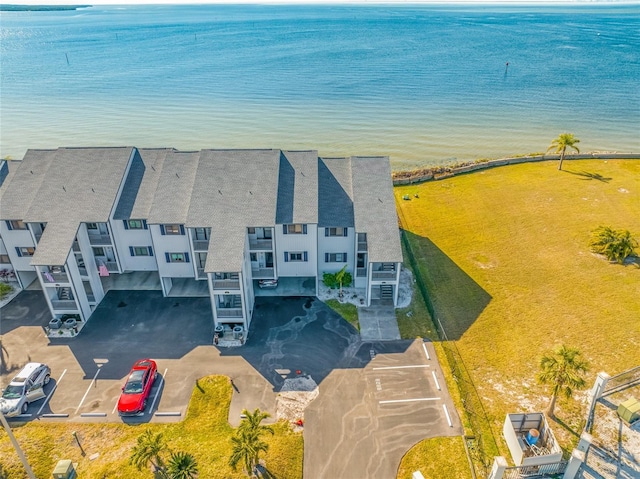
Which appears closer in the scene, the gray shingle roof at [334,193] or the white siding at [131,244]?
the white siding at [131,244]

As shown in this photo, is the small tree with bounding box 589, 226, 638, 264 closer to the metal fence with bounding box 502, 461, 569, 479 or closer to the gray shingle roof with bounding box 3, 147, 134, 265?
the metal fence with bounding box 502, 461, 569, 479

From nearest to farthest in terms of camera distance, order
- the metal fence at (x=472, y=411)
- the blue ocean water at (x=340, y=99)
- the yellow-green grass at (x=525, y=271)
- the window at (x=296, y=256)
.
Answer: the metal fence at (x=472, y=411) → the yellow-green grass at (x=525, y=271) → the window at (x=296, y=256) → the blue ocean water at (x=340, y=99)

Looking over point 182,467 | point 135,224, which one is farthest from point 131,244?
point 182,467

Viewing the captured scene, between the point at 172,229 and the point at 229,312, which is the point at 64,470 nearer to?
the point at 229,312

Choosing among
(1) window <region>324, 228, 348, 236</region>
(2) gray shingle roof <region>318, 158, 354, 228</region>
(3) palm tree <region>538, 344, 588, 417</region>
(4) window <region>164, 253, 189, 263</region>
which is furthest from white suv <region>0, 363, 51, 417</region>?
(3) palm tree <region>538, 344, 588, 417</region>

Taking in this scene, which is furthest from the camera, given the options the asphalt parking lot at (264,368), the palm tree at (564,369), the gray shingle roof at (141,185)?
the gray shingle roof at (141,185)

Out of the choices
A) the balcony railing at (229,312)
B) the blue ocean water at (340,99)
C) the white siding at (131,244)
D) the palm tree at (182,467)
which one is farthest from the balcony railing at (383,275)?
the blue ocean water at (340,99)

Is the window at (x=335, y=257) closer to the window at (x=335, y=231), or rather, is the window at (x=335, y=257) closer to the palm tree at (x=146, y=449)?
the window at (x=335, y=231)

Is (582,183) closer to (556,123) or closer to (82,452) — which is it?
(556,123)
